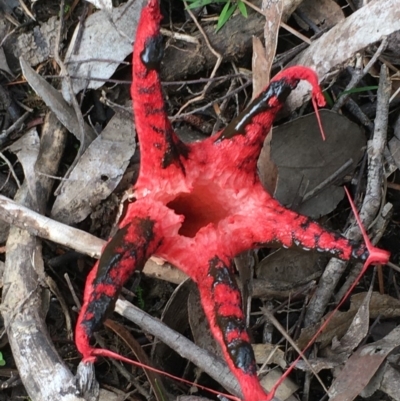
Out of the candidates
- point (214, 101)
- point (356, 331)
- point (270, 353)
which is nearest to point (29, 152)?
point (214, 101)

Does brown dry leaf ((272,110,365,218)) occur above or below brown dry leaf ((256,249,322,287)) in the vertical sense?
above

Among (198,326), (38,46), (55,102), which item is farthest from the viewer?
(38,46)

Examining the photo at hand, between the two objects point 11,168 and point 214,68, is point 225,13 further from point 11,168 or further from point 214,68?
point 11,168

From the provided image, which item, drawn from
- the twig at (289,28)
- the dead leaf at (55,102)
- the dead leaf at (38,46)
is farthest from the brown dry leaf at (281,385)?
the dead leaf at (38,46)

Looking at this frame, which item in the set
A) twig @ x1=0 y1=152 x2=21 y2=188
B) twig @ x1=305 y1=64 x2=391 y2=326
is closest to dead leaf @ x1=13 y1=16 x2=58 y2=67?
twig @ x1=0 y1=152 x2=21 y2=188

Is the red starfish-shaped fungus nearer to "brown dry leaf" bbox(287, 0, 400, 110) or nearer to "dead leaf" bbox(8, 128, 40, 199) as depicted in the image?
"brown dry leaf" bbox(287, 0, 400, 110)

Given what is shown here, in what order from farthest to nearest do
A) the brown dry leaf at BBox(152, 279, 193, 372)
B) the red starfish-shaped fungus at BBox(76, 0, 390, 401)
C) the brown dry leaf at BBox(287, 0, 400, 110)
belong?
1. the brown dry leaf at BBox(152, 279, 193, 372)
2. the brown dry leaf at BBox(287, 0, 400, 110)
3. the red starfish-shaped fungus at BBox(76, 0, 390, 401)
